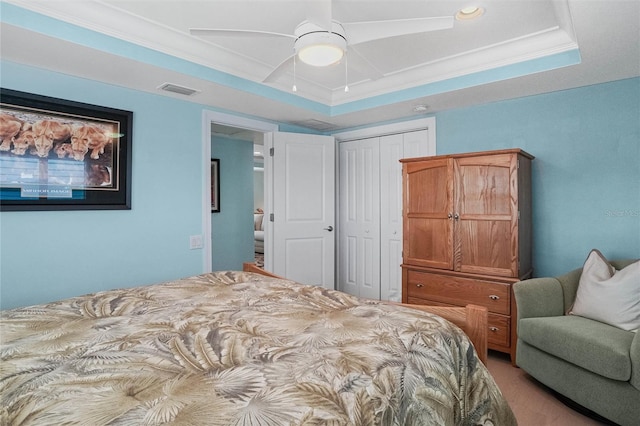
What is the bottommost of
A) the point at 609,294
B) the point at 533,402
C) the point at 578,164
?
the point at 533,402

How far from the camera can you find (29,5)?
1.90 metres

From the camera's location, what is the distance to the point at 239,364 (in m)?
1.01

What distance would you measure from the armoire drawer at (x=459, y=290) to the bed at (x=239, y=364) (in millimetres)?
1460

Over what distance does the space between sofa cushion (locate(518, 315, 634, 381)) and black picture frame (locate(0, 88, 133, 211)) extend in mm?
3143

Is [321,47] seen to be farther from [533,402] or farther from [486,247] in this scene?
[533,402]

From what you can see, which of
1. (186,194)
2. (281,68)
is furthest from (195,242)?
(281,68)

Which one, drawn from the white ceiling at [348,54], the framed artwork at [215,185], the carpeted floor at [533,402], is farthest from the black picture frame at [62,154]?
the carpeted floor at [533,402]

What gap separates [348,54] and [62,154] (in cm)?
224

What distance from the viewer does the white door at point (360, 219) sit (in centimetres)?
419

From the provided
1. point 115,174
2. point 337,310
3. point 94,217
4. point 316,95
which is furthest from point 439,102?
point 94,217

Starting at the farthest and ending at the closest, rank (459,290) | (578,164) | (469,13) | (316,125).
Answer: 1. (316,125)
2. (459,290)
3. (578,164)
4. (469,13)

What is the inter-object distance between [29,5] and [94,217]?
54.9 inches

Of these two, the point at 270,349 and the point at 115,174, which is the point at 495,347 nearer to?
the point at 270,349

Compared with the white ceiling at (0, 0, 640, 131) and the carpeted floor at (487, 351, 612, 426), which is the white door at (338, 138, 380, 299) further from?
the carpeted floor at (487, 351, 612, 426)
